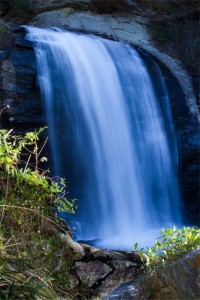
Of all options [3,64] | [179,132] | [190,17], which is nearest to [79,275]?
[3,64]

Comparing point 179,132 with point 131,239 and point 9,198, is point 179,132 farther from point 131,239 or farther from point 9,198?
point 9,198

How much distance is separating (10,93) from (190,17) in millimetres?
6924

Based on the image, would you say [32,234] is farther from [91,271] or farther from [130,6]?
[130,6]

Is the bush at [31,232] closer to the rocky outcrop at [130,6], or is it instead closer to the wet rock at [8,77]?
the wet rock at [8,77]

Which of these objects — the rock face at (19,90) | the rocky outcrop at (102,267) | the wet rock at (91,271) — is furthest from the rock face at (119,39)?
the wet rock at (91,271)

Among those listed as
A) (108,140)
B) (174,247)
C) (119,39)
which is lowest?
(174,247)

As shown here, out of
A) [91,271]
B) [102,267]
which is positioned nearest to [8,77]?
[102,267]

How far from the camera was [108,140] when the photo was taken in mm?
7348

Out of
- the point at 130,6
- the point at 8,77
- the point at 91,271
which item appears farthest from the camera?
the point at 130,6

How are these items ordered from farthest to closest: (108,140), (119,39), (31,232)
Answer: (119,39) → (108,140) → (31,232)

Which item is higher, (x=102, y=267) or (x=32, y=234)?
(x=32, y=234)

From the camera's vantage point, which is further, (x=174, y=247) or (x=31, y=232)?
(x=174, y=247)

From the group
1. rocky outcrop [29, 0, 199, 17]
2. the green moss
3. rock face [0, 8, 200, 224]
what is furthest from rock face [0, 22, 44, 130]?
rocky outcrop [29, 0, 199, 17]

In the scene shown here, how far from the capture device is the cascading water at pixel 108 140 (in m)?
6.73
